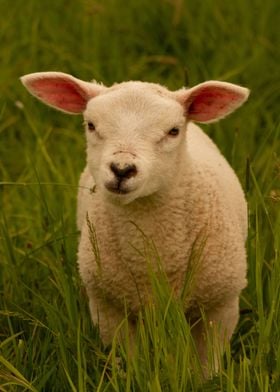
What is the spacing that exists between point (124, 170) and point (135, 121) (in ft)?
0.84

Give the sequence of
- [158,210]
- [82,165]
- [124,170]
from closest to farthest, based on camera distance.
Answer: [124,170], [158,210], [82,165]

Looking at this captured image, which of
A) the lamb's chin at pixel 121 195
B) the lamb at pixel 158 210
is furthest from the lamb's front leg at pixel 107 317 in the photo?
the lamb's chin at pixel 121 195

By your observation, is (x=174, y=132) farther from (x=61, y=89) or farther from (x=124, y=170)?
(x=61, y=89)

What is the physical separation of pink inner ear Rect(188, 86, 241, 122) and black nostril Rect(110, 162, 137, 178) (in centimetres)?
62

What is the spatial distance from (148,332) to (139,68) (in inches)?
119

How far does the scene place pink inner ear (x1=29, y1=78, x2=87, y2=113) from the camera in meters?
4.29

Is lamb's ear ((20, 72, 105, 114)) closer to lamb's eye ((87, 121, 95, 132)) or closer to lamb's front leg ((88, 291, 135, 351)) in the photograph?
lamb's eye ((87, 121, 95, 132))

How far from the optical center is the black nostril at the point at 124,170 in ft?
12.1

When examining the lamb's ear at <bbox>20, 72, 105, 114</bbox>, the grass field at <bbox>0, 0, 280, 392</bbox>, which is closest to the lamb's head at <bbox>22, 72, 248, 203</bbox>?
the lamb's ear at <bbox>20, 72, 105, 114</bbox>

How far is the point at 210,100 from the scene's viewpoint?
426cm

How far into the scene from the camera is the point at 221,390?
3.55 metres

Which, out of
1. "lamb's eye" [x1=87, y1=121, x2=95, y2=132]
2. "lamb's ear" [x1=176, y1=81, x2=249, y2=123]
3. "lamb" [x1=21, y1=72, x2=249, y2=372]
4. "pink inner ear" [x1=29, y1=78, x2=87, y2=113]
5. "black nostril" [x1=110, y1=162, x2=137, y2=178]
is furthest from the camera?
"pink inner ear" [x1=29, y1=78, x2=87, y2=113]

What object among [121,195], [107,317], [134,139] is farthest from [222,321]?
[134,139]

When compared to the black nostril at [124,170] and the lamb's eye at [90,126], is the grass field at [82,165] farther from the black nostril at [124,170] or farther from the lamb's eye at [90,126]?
the black nostril at [124,170]
